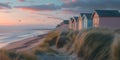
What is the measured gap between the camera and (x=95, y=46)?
14750 mm

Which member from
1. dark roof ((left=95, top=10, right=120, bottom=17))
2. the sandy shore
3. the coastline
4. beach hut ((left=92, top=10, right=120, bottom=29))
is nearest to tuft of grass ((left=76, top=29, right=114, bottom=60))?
the coastline

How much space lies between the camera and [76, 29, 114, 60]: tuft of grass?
532 inches

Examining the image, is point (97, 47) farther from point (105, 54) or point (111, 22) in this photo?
point (111, 22)

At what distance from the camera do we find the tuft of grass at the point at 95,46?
13.5m

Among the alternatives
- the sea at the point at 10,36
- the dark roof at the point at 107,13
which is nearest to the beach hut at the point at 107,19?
the dark roof at the point at 107,13

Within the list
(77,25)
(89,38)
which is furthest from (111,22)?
(89,38)

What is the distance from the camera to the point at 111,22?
44.6 metres

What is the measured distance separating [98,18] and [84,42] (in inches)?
1119

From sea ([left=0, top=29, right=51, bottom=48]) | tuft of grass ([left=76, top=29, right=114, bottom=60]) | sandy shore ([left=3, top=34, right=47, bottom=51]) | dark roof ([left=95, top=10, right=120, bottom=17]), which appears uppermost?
tuft of grass ([left=76, top=29, right=114, bottom=60])

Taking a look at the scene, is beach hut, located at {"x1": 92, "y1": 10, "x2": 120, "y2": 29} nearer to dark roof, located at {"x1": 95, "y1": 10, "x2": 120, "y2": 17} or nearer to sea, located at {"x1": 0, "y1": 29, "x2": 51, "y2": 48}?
dark roof, located at {"x1": 95, "y1": 10, "x2": 120, "y2": 17}

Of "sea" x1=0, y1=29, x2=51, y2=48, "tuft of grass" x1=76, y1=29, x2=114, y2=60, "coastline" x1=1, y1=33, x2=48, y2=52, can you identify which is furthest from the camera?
"sea" x1=0, y1=29, x2=51, y2=48

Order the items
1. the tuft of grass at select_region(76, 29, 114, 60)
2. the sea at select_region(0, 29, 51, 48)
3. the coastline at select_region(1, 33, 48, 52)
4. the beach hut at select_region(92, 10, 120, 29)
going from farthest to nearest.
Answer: the beach hut at select_region(92, 10, 120, 29) → the sea at select_region(0, 29, 51, 48) → the coastline at select_region(1, 33, 48, 52) → the tuft of grass at select_region(76, 29, 114, 60)

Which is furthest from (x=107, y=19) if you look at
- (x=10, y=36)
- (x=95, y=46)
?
(x=95, y=46)

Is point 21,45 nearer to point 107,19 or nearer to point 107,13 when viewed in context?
point 107,19
